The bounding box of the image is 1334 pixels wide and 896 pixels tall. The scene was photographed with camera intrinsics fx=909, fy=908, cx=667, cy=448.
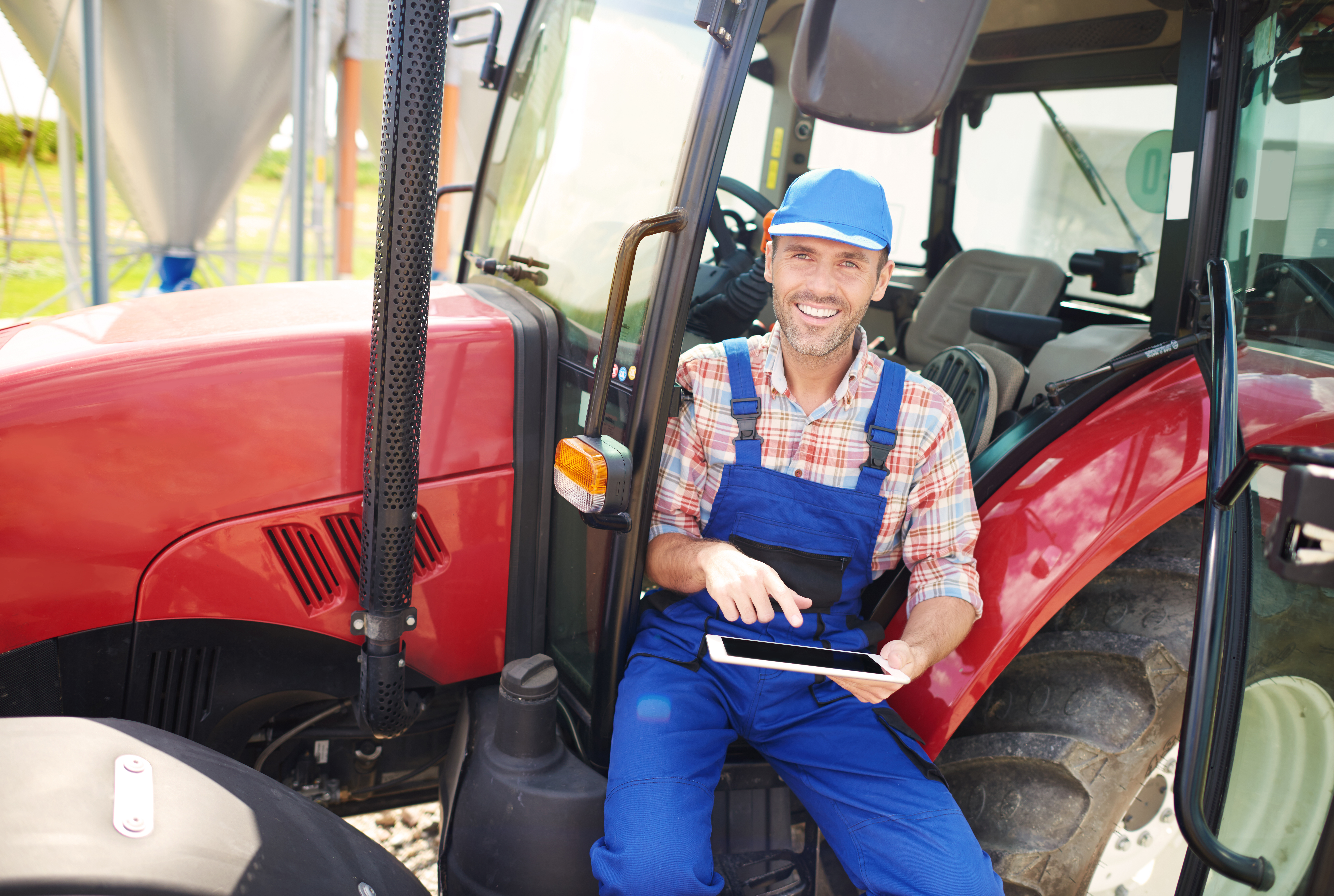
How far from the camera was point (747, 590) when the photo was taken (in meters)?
1.48

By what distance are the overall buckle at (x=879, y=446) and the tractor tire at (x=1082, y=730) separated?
52 centimetres

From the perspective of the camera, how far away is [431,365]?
1.62 meters

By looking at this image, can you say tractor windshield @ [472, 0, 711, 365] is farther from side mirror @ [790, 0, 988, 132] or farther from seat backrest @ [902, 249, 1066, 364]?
seat backrest @ [902, 249, 1066, 364]

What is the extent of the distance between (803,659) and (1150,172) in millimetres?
2358

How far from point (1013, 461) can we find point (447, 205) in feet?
28.0

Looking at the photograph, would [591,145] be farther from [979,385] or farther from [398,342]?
[979,385]

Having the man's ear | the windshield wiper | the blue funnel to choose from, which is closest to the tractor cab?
the man's ear

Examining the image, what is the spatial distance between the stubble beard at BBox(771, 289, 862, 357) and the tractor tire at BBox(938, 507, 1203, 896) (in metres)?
0.71

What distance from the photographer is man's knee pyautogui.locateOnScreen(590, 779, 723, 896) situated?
1.40 m

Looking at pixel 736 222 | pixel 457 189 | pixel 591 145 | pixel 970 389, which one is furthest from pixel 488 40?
pixel 970 389

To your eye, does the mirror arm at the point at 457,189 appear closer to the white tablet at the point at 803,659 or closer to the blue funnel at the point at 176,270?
the white tablet at the point at 803,659

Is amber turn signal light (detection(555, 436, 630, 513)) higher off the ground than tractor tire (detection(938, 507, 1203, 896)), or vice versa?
amber turn signal light (detection(555, 436, 630, 513))

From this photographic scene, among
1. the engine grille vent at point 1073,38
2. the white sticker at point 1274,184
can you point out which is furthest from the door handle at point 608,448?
the engine grille vent at point 1073,38

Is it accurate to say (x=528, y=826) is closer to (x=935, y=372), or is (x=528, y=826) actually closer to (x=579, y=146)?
(x=579, y=146)
